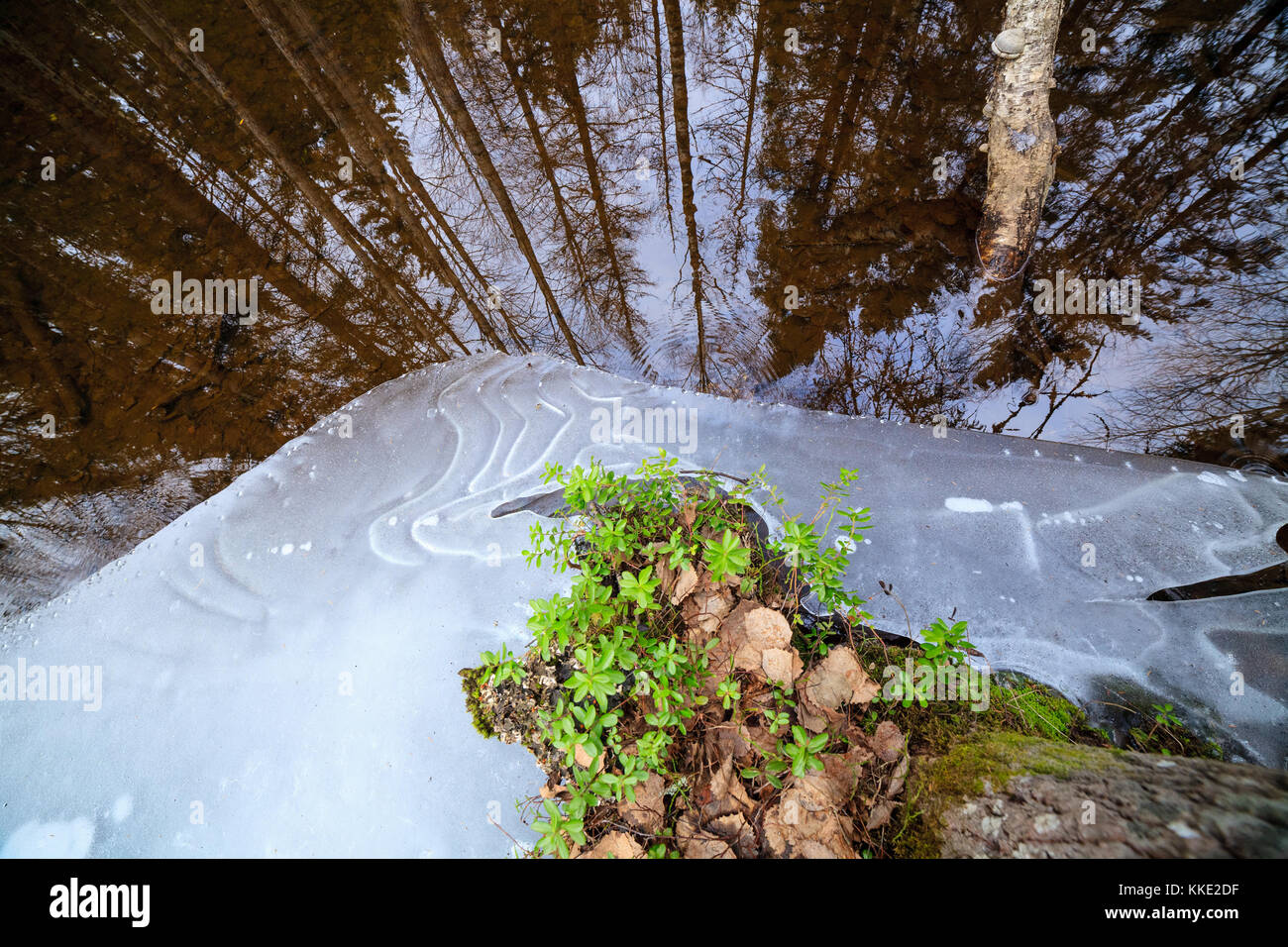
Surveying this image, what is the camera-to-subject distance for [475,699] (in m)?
2.33

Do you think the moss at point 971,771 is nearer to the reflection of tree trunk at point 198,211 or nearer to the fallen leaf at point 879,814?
the fallen leaf at point 879,814

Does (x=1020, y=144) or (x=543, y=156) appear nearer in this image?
(x=1020, y=144)

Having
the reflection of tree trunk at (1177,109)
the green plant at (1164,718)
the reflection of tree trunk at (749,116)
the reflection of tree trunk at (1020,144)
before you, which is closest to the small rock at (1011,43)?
the reflection of tree trunk at (1020,144)

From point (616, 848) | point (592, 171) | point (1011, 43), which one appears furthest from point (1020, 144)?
point (616, 848)

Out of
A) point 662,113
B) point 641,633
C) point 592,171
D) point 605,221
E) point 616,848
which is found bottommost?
point 616,848

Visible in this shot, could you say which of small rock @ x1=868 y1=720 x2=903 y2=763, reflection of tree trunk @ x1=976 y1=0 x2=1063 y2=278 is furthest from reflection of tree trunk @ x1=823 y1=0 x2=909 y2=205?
small rock @ x1=868 y1=720 x2=903 y2=763

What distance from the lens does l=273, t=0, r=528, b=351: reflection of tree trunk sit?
13.2ft

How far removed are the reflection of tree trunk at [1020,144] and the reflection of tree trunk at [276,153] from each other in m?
3.87

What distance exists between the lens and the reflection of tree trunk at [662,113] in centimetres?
403

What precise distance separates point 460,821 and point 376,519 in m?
1.75

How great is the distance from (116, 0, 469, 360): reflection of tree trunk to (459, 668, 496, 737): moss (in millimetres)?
2444

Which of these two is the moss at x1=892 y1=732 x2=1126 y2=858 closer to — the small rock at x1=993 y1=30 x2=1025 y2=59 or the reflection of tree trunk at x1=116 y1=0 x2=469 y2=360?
the reflection of tree trunk at x1=116 y1=0 x2=469 y2=360

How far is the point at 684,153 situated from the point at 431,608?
409cm

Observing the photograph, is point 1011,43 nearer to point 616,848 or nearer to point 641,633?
point 641,633
